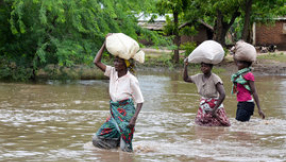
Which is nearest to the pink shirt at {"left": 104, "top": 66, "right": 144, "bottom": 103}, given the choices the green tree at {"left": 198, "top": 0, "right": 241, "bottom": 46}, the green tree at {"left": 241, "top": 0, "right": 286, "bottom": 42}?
the green tree at {"left": 198, "top": 0, "right": 241, "bottom": 46}

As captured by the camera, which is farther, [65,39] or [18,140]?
[65,39]

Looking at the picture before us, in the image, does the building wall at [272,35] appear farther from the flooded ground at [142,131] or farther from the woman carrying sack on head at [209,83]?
the woman carrying sack on head at [209,83]

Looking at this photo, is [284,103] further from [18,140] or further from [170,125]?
[18,140]

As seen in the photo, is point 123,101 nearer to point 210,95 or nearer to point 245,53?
point 210,95

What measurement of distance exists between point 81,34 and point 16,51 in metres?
2.20

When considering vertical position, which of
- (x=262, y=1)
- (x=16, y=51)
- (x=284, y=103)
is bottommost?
(x=284, y=103)

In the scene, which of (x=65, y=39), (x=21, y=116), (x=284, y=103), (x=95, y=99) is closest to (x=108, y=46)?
(x=21, y=116)

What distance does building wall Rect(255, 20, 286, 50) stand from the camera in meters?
35.8

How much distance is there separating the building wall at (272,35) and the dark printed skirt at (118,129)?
31.5 m

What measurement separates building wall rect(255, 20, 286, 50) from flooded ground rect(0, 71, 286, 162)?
24598mm

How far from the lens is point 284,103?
11.1 meters

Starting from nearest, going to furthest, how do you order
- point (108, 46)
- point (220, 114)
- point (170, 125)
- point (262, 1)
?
point (108, 46) < point (220, 114) < point (170, 125) < point (262, 1)

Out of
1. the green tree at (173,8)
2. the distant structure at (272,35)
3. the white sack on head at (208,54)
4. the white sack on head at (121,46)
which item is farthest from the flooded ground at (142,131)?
the distant structure at (272,35)

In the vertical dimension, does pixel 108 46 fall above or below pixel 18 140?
above
